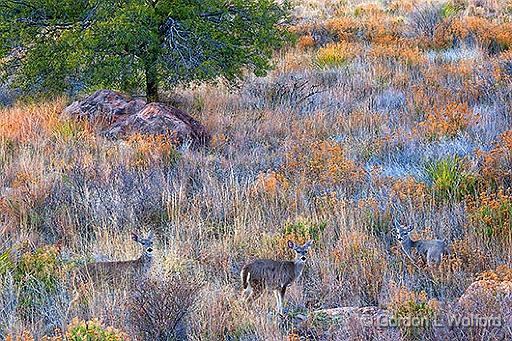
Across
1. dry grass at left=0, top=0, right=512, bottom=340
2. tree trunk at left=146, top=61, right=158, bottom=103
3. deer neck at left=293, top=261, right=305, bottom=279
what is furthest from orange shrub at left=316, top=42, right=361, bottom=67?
deer neck at left=293, top=261, right=305, bottom=279

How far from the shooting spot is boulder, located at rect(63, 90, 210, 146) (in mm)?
9461

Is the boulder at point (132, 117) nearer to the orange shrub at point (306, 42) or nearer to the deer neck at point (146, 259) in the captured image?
the deer neck at point (146, 259)

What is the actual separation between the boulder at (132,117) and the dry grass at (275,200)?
0.36 meters

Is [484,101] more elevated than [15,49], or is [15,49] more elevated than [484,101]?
[15,49]

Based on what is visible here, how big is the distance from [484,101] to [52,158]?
22.1 feet

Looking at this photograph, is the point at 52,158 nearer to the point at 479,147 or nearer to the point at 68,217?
the point at 68,217

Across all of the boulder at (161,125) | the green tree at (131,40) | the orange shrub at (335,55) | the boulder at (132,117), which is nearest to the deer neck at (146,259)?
the boulder at (132,117)

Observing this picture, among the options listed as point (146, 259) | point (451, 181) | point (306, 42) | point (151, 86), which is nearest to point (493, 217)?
point (451, 181)

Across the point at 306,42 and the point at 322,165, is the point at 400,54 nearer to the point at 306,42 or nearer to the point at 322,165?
the point at 306,42

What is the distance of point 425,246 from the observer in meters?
5.67

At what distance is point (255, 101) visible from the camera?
1174cm

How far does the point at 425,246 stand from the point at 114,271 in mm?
2620

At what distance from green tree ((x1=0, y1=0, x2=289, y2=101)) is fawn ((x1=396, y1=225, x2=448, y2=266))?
17.3 feet

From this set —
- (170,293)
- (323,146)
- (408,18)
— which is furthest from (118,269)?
(408,18)
